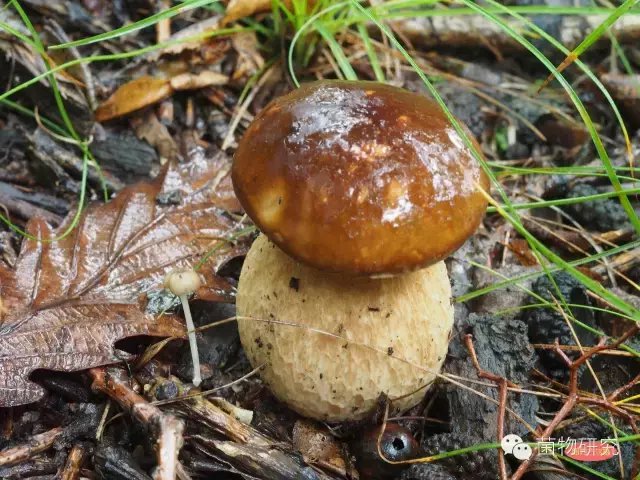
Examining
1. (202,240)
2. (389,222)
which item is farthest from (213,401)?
(389,222)

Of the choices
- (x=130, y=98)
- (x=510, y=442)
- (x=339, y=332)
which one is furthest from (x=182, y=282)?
(x=130, y=98)

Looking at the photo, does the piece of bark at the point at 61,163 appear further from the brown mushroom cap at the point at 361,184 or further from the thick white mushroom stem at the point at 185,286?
the brown mushroom cap at the point at 361,184

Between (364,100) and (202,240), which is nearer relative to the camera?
(364,100)

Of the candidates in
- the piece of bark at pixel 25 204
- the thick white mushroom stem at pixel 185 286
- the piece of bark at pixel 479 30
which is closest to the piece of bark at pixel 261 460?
the thick white mushroom stem at pixel 185 286

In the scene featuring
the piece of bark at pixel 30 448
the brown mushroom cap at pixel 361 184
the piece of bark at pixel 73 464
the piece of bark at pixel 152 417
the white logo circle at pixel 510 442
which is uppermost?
the brown mushroom cap at pixel 361 184

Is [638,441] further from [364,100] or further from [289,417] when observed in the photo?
[364,100]

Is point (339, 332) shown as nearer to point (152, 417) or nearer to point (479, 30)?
point (152, 417)

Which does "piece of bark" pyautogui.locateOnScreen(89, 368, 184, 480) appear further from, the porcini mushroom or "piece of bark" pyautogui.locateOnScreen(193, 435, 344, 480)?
the porcini mushroom
